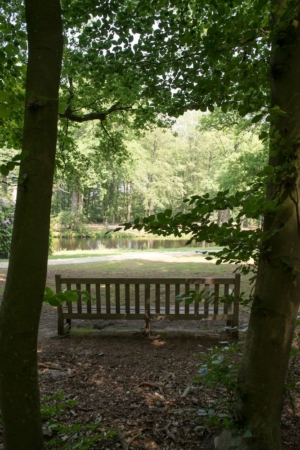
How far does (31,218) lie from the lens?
1.42 m

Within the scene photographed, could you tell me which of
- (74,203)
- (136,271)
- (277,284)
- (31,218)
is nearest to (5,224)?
(136,271)

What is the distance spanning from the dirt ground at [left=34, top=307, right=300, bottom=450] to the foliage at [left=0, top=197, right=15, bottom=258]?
34.9 feet

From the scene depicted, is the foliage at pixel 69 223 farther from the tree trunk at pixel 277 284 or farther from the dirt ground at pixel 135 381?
the tree trunk at pixel 277 284

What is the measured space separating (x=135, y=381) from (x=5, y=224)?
1353 cm

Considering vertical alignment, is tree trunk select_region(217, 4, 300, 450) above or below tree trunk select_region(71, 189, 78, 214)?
below

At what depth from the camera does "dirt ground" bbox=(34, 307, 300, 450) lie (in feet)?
8.63

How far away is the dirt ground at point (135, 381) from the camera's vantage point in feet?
8.63

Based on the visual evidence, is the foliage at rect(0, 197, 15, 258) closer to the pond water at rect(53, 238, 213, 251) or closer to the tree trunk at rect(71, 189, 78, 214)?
the pond water at rect(53, 238, 213, 251)

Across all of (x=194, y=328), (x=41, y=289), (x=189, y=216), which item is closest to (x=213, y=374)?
(x=189, y=216)

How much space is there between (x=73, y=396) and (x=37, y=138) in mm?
2971

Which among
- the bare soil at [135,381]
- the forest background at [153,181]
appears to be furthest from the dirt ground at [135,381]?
the forest background at [153,181]

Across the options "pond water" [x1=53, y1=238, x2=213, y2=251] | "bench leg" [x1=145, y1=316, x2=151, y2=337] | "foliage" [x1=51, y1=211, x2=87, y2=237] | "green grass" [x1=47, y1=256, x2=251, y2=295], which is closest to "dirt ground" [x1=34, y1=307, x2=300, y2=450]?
"bench leg" [x1=145, y1=316, x2=151, y2=337]

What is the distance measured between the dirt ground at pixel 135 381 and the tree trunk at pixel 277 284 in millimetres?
521

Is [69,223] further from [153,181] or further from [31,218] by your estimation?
[31,218]
